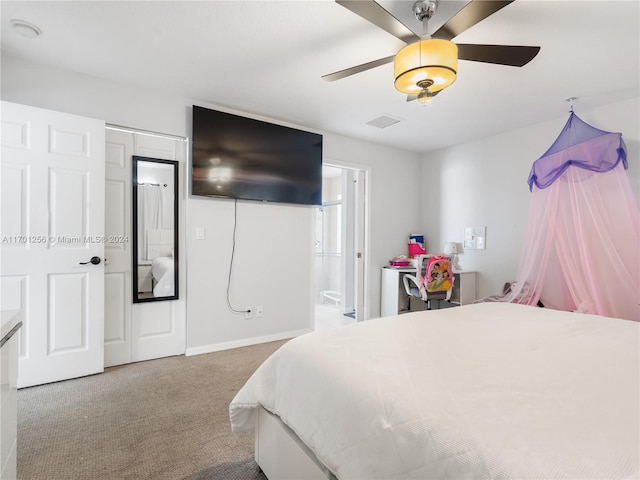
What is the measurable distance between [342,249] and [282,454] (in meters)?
4.09

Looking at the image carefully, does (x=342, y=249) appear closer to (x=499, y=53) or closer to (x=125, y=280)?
(x=125, y=280)

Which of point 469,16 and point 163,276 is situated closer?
point 469,16

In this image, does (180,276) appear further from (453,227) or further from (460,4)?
(453,227)

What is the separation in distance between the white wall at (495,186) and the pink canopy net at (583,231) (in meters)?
0.51

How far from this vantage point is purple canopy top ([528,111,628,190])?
269cm

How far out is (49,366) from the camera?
242 centimetres

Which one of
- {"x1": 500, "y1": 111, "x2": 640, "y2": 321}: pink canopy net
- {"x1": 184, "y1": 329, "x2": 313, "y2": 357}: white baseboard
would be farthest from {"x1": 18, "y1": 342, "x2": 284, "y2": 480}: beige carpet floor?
{"x1": 500, "y1": 111, "x2": 640, "y2": 321}: pink canopy net

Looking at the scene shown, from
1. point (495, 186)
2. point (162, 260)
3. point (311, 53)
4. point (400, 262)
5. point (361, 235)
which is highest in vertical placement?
point (311, 53)

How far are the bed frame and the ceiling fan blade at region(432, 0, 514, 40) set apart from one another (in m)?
1.97

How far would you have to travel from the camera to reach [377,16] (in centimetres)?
154

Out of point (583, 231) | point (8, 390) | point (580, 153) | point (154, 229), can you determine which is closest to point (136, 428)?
point (8, 390)

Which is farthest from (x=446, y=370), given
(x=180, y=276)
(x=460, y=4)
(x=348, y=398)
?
(x=180, y=276)

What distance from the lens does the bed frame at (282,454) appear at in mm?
1112

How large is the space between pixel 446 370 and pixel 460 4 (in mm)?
1934
